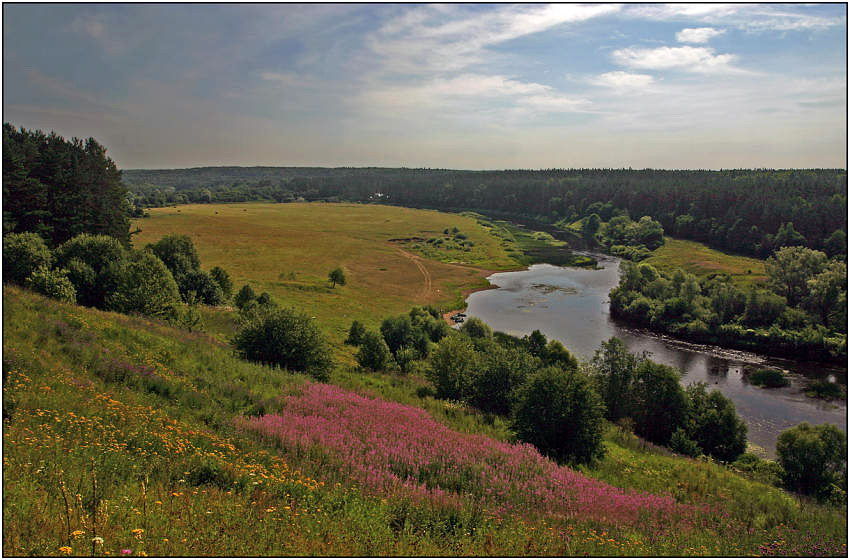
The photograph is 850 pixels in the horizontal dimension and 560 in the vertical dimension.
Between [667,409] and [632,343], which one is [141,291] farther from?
[632,343]

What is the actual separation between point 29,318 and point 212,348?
6902 millimetres

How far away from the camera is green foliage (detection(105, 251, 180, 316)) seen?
27702 mm

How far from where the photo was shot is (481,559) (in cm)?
715

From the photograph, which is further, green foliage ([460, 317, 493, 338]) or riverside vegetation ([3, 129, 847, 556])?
green foliage ([460, 317, 493, 338])

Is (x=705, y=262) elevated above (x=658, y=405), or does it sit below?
above

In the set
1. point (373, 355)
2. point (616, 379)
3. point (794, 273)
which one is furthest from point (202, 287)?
point (794, 273)

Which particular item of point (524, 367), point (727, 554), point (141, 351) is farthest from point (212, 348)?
point (727, 554)

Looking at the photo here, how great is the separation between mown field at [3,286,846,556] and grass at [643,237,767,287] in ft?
241

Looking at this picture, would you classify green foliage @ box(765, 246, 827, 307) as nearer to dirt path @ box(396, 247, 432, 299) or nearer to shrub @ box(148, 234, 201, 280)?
dirt path @ box(396, 247, 432, 299)

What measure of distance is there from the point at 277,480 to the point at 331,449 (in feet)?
8.43

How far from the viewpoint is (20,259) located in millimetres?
27984

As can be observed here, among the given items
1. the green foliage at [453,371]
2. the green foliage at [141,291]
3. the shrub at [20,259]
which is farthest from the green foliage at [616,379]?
the shrub at [20,259]

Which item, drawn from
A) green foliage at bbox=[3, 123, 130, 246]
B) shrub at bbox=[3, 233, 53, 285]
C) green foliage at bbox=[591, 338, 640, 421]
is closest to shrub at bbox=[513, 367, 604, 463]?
green foliage at bbox=[591, 338, 640, 421]

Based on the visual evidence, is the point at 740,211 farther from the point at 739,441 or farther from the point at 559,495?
the point at 559,495
